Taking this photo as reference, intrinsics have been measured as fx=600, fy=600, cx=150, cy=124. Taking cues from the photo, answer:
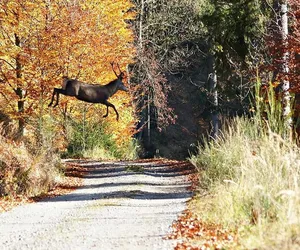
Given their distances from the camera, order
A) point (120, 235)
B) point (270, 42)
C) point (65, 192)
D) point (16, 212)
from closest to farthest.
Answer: point (120, 235) → point (16, 212) → point (270, 42) → point (65, 192)

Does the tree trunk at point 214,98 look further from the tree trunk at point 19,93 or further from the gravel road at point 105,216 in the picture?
the tree trunk at point 19,93

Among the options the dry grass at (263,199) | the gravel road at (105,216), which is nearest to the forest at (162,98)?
the dry grass at (263,199)

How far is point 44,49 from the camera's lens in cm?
1884

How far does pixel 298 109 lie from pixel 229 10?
25.5 ft

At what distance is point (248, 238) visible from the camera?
6.96 metres

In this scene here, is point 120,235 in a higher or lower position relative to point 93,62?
lower

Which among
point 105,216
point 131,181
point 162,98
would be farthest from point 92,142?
point 105,216

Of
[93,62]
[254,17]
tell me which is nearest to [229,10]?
[254,17]

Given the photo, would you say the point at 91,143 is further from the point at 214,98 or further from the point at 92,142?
the point at 214,98

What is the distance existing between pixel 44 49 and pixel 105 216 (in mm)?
9557

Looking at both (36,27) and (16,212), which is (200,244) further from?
(36,27)

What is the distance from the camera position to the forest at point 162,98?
774 centimetres

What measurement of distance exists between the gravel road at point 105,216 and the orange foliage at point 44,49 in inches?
146

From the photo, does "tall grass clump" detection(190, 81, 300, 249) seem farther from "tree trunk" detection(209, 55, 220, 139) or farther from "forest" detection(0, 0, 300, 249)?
"tree trunk" detection(209, 55, 220, 139)
